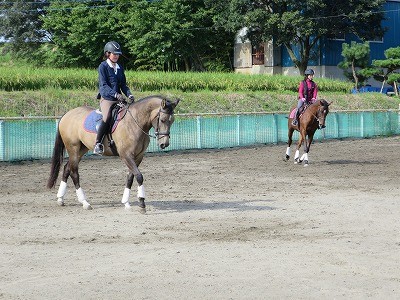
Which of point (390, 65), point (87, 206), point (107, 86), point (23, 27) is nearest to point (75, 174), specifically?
point (87, 206)

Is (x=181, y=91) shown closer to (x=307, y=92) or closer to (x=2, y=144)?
(x=307, y=92)

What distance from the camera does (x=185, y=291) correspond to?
7.64 metres

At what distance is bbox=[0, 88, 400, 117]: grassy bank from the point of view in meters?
31.8

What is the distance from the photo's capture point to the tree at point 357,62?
1984 inches

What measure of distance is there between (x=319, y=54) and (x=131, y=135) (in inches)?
1799

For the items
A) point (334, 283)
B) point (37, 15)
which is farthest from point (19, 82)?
point (37, 15)

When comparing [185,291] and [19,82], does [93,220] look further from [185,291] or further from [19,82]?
[19,82]

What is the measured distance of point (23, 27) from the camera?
67.2 meters

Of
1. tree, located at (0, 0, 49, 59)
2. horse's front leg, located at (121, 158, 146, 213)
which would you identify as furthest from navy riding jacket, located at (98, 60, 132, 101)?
tree, located at (0, 0, 49, 59)

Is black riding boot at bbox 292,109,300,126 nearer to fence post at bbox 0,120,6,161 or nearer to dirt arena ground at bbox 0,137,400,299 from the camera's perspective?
dirt arena ground at bbox 0,137,400,299

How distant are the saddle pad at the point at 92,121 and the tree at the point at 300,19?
3979 centimetres

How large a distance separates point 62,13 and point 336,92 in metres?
24.3

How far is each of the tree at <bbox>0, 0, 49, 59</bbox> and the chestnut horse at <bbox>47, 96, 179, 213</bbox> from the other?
53868 millimetres

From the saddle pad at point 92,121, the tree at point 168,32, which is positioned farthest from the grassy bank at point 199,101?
the saddle pad at point 92,121
